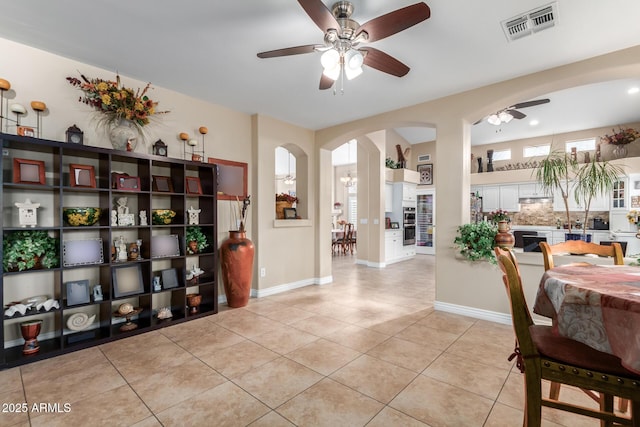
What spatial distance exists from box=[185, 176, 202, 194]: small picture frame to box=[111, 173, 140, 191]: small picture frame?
550mm

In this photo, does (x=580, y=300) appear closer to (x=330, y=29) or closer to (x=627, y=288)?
(x=627, y=288)

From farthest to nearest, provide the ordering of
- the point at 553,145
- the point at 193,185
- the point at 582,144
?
the point at 553,145 < the point at 582,144 < the point at 193,185

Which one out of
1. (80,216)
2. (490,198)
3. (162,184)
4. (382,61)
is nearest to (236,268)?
(162,184)

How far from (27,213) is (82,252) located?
1.72 feet

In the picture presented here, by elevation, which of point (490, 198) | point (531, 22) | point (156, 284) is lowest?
point (156, 284)

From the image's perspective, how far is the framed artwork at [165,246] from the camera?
327 centimetres

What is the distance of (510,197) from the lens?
7852 mm

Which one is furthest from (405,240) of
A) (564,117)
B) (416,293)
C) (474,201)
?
(564,117)

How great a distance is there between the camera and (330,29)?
2.01 m

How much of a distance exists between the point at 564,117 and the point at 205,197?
25.0 feet

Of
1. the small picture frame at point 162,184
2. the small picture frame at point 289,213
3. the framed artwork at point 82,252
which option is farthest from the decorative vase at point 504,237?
the framed artwork at point 82,252

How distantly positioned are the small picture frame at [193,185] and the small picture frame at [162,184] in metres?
0.19

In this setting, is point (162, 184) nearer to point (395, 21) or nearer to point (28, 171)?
point (28, 171)

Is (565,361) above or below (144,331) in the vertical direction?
above
